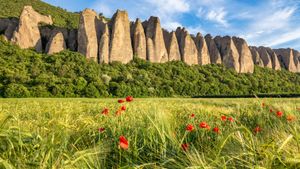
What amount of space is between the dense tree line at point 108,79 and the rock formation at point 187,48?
5.44 meters

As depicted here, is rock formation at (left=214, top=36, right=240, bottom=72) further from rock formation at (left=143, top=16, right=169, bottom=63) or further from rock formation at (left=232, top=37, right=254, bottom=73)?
rock formation at (left=143, top=16, right=169, bottom=63)

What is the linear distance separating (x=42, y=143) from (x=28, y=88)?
63.5 m

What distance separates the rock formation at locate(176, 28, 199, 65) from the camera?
109125mm

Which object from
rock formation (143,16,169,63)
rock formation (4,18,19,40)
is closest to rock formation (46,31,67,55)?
rock formation (4,18,19,40)

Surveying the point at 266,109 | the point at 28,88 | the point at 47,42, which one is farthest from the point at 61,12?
the point at 266,109

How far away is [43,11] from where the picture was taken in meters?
108

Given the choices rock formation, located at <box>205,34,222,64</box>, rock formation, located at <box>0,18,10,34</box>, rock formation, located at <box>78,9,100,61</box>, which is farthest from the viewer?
rock formation, located at <box>205,34,222,64</box>

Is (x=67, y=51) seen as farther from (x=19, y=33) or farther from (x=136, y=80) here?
(x=136, y=80)

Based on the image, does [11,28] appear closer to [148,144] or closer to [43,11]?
[43,11]

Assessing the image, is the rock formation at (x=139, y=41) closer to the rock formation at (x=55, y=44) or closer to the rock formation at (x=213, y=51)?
the rock formation at (x=55, y=44)

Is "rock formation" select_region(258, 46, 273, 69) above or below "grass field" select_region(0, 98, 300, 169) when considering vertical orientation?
above

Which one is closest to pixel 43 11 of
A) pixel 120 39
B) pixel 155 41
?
pixel 120 39

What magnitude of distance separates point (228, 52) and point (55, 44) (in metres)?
66.8

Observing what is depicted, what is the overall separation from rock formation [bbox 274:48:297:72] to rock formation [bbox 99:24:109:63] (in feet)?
301
